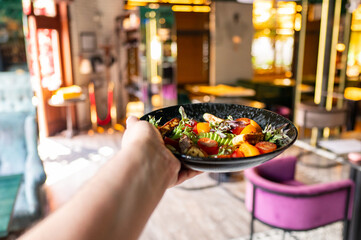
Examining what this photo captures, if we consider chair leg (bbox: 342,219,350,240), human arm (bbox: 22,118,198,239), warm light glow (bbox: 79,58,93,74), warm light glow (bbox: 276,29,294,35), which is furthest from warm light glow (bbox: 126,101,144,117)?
human arm (bbox: 22,118,198,239)

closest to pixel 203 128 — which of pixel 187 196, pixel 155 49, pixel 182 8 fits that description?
pixel 187 196

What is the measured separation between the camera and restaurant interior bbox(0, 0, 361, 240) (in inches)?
102

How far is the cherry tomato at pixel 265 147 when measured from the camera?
85cm

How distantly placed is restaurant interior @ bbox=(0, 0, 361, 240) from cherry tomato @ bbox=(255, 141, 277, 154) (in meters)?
1.51

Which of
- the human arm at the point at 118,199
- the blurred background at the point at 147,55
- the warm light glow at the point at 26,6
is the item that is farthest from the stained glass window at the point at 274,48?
the human arm at the point at 118,199

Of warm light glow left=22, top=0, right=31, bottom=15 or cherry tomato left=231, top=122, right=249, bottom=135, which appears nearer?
cherry tomato left=231, top=122, right=249, bottom=135

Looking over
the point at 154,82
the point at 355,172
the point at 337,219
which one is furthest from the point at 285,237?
the point at 154,82

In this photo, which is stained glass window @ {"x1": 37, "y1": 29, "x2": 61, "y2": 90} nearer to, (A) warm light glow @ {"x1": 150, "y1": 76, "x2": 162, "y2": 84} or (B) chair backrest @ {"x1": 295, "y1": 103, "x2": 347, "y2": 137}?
(A) warm light glow @ {"x1": 150, "y1": 76, "x2": 162, "y2": 84}

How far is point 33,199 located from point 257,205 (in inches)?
79.9

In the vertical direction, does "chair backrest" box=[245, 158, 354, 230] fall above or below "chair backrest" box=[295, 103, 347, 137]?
below

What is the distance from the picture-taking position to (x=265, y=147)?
868 millimetres

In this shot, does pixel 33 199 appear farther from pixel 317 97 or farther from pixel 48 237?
pixel 317 97

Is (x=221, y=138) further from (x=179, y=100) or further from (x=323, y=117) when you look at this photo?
(x=179, y=100)

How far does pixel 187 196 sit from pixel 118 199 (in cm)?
338
